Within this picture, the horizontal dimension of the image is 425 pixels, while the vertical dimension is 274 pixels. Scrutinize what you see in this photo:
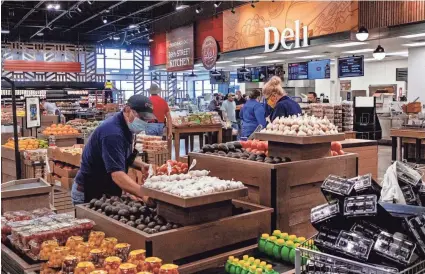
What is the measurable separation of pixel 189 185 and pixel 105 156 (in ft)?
2.54

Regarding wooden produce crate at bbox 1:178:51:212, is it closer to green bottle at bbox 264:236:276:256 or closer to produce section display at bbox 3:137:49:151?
green bottle at bbox 264:236:276:256

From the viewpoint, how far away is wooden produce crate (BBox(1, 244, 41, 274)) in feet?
8.32

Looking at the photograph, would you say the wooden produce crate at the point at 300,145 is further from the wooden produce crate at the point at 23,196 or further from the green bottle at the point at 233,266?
the wooden produce crate at the point at 23,196

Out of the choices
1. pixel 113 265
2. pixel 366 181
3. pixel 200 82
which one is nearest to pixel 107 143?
pixel 113 265

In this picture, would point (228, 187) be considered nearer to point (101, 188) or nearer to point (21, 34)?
point (101, 188)

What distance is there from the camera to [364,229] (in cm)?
187

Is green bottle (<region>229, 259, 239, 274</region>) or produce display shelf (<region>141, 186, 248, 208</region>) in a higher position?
produce display shelf (<region>141, 186, 248, 208</region>)

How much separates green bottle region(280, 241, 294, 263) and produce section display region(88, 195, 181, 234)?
64 cm

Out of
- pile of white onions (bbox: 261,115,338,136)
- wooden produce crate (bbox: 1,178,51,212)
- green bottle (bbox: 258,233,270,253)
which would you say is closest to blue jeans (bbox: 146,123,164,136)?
wooden produce crate (bbox: 1,178,51,212)

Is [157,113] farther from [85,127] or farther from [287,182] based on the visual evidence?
[287,182]

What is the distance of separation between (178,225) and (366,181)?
114 cm

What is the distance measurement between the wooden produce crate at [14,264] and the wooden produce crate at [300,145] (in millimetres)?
1922

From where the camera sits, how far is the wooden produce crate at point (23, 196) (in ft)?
13.4

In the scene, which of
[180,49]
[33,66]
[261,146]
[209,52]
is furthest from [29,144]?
[33,66]
